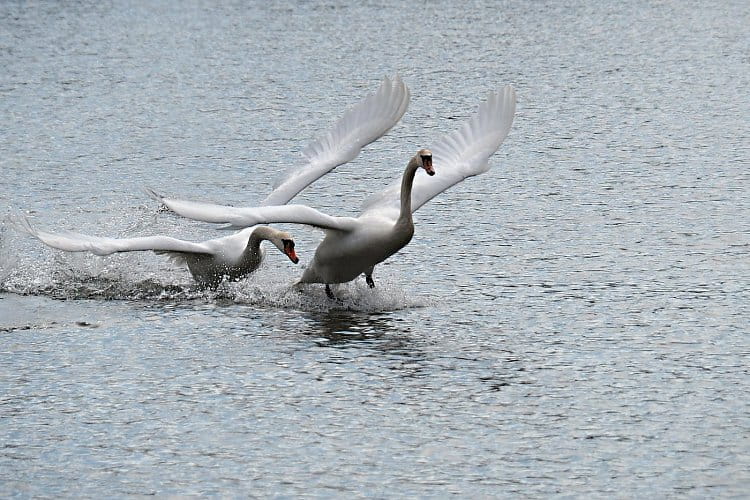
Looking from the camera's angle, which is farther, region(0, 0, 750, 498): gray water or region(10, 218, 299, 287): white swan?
region(10, 218, 299, 287): white swan

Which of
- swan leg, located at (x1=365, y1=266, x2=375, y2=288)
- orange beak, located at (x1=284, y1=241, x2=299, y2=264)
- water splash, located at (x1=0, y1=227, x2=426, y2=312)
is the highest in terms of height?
orange beak, located at (x1=284, y1=241, x2=299, y2=264)

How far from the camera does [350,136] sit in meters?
14.6

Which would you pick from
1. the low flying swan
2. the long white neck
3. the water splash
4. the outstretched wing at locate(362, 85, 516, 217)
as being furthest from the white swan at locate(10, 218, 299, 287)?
the outstretched wing at locate(362, 85, 516, 217)

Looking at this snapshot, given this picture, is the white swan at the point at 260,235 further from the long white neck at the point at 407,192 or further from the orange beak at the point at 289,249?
the long white neck at the point at 407,192

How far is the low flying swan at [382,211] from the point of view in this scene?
39.1 feet

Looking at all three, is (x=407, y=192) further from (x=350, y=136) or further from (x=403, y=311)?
(x=350, y=136)

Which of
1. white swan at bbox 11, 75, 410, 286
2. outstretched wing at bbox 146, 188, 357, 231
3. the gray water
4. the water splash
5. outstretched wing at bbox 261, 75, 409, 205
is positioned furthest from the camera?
outstretched wing at bbox 261, 75, 409, 205

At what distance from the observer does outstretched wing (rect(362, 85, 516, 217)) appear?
45.6ft

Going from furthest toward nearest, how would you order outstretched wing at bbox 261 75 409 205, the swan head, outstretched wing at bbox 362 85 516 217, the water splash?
1. outstretched wing at bbox 261 75 409 205
2. outstretched wing at bbox 362 85 516 217
3. the water splash
4. the swan head

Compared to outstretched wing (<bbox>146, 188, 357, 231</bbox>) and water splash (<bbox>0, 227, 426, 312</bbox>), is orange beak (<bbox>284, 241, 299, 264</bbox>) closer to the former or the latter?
outstretched wing (<bbox>146, 188, 357, 231</bbox>)

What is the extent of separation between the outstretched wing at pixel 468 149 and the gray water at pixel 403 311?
0.78 m

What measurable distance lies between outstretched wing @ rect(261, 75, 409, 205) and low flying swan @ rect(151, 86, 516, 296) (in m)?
0.54

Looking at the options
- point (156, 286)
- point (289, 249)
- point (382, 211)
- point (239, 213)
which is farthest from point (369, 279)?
point (239, 213)

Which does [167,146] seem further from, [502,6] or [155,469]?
[502,6]
